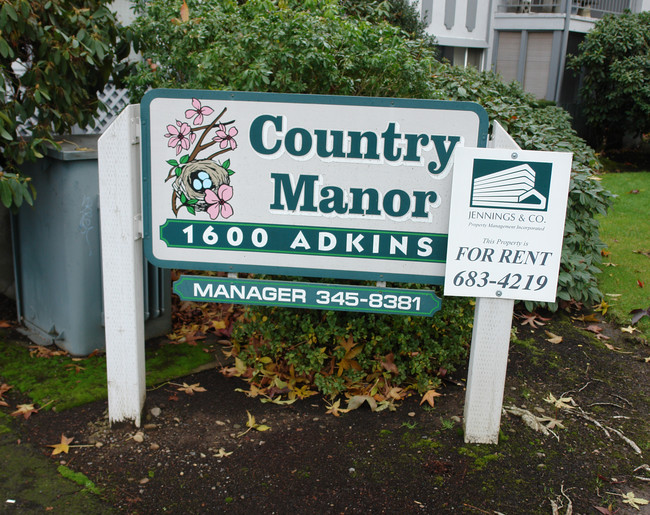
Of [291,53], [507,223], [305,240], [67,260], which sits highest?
[291,53]

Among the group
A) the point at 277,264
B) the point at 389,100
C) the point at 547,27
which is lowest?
the point at 277,264

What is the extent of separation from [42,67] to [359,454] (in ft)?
10.8

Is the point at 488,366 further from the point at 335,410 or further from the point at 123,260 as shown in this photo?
the point at 123,260

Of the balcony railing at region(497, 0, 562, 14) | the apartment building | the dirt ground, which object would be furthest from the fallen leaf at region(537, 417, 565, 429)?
the balcony railing at region(497, 0, 562, 14)

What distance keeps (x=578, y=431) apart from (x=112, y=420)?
2.74 meters

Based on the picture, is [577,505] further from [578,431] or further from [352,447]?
[352,447]

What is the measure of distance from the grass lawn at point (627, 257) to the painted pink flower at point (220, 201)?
12.1 feet

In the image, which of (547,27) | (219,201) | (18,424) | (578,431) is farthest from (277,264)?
(547,27)

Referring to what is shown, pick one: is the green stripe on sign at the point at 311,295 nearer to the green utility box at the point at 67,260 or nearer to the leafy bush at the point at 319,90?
the leafy bush at the point at 319,90

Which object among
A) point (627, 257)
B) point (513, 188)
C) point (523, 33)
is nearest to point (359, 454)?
point (513, 188)

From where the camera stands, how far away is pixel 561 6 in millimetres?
21938

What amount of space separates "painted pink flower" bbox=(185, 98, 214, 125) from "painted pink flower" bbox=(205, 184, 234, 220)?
0.37m

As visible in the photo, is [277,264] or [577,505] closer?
[577,505]

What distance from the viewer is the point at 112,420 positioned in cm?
381
